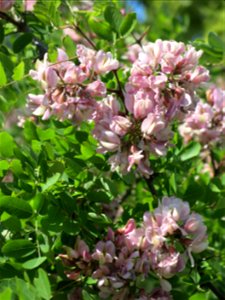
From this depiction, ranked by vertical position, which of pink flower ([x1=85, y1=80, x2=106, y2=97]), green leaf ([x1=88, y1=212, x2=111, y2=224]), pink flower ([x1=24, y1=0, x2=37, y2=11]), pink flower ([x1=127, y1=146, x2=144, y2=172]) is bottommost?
green leaf ([x1=88, y1=212, x2=111, y2=224])

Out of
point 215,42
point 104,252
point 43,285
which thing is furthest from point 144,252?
point 215,42

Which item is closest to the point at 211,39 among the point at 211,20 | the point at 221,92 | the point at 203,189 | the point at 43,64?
the point at 221,92

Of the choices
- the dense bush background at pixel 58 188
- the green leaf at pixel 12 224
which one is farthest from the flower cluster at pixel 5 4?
the green leaf at pixel 12 224

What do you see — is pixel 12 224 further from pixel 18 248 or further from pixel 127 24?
pixel 127 24

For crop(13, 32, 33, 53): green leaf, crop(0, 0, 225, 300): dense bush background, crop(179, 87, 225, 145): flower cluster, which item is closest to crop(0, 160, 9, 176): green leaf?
crop(0, 0, 225, 300): dense bush background

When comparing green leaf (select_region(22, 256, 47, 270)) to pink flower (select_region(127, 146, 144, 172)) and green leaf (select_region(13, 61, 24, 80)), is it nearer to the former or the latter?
pink flower (select_region(127, 146, 144, 172))

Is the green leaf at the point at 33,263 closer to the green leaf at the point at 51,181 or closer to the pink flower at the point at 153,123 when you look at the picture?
the green leaf at the point at 51,181
